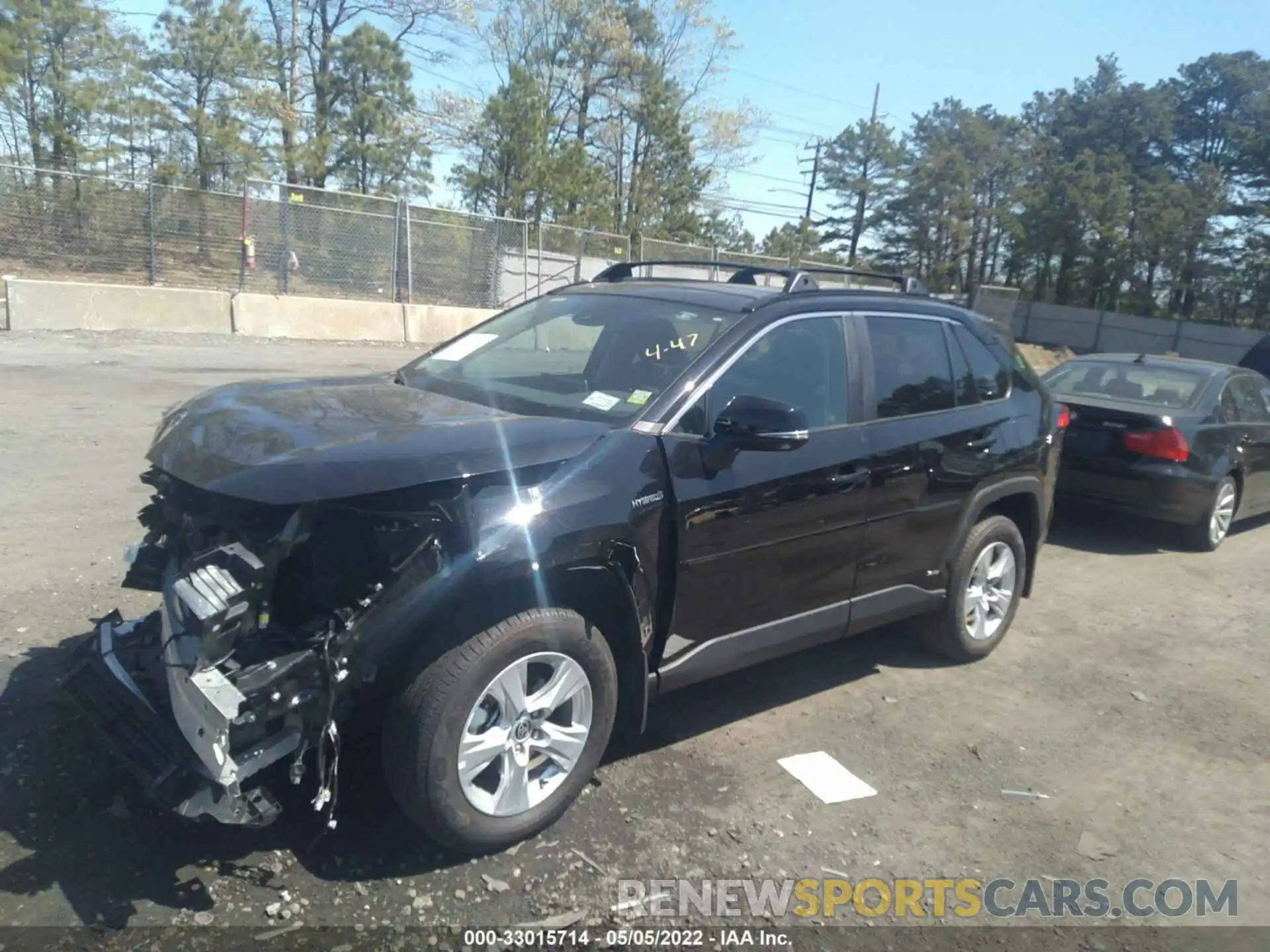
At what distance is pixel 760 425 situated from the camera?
3494 mm

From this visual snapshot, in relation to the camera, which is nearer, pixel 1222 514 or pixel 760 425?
pixel 760 425

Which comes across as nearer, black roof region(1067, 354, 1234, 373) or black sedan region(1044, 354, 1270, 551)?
black sedan region(1044, 354, 1270, 551)

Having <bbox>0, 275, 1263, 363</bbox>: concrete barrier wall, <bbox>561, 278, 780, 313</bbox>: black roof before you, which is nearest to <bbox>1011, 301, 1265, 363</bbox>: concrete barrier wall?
<bbox>0, 275, 1263, 363</bbox>: concrete barrier wall

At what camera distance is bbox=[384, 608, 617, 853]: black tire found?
290cm

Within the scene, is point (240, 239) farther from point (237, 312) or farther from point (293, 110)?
point (293, 110)

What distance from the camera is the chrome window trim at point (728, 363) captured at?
3.62 metres

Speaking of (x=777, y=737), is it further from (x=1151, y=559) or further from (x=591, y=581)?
(x=1151, y=559)

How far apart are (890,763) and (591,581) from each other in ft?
5.55

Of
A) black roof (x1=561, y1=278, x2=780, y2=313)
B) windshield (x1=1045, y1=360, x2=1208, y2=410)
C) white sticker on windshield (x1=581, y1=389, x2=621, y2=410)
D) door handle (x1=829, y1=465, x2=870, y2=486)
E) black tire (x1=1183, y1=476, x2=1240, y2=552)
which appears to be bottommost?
black tire (x1=1183, y1=476, x2=1240, y2=552)

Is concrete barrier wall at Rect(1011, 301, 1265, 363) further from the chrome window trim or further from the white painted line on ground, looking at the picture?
the white painted line on ground

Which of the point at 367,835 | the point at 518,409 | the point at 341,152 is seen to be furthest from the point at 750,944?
the point at 341,152

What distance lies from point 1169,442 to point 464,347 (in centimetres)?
577

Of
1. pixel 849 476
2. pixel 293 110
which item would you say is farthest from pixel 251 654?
pixel 293 110

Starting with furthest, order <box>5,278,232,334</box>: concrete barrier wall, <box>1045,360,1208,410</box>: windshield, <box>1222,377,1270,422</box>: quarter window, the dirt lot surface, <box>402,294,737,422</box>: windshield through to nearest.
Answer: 1. <box>5,278,232,334</box>: concrete barrier wall
2. <box>1222,377,1270,422</box>: quarter window
3. <box>1045,360,1208,410</box>: windshield
4. <box>402,294,737,422</box>: windshield
5. the dirt lot surface
